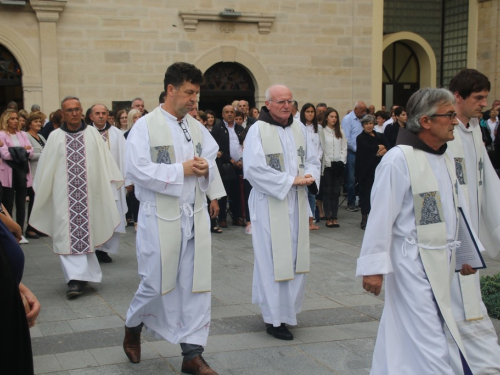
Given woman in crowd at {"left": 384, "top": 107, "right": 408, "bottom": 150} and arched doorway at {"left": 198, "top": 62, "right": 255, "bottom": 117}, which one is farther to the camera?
arched doorway at {"left": 198, "top": 62, "right": 255, "bottom": 117}

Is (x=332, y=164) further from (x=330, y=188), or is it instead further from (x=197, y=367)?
(x=197, y=367)

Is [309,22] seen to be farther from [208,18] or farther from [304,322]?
[304,322]

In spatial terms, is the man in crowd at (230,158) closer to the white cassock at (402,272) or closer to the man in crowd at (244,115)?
the man in crowd at (244,115)

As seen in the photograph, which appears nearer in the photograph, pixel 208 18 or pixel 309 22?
pixel 208 18

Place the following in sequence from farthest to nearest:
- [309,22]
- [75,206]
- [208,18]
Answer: [309,22]
[208,18]
[75,206]

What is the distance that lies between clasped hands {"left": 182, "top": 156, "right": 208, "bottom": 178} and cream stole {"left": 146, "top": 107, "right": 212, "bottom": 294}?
0.50 ft

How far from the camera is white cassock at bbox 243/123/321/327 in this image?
586 centimetres

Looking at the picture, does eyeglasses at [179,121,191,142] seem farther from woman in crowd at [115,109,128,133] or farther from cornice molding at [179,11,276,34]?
cornice molding at [179,11,276,34]

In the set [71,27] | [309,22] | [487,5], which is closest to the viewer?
[71,27]

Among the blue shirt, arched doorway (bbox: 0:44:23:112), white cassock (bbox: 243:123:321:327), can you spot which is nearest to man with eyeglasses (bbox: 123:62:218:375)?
white cassock (bbox: 243:123:321:327)

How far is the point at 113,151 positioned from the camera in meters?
9.65

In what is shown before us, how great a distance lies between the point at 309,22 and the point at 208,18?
8.34 feet

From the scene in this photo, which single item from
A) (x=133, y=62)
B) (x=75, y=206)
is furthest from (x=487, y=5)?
(x=75, y=206)

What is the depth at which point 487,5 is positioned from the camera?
1989 cm
